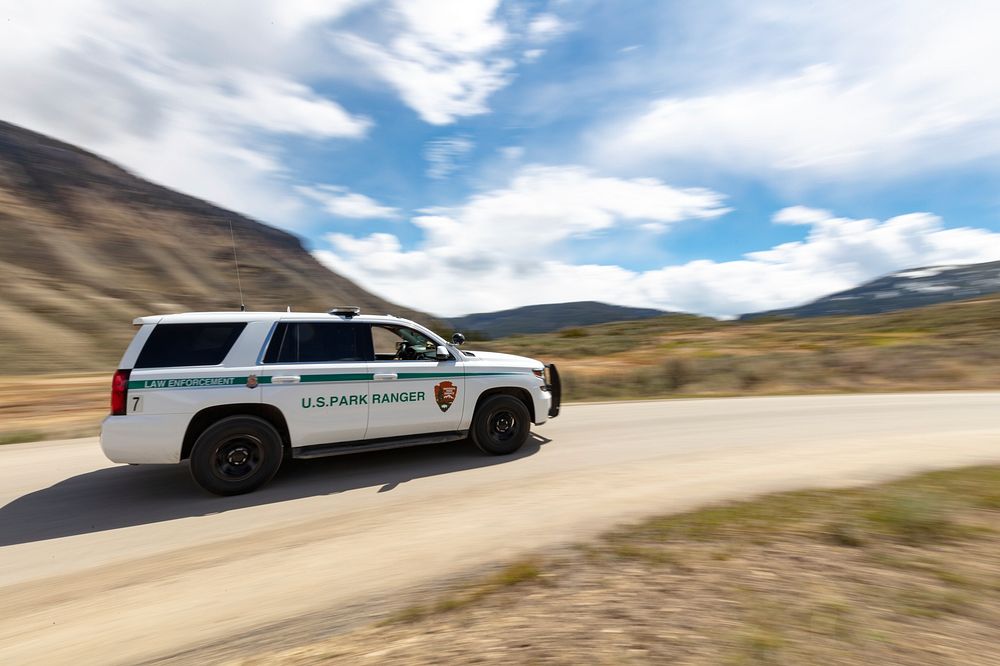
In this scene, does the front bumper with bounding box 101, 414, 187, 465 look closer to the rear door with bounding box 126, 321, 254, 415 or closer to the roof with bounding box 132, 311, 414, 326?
the rear door with bounding box 126, 321, 254, 415

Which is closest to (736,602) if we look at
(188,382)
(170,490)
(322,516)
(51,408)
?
(322,516)

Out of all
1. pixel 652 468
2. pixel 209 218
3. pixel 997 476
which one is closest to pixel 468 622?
pixel 652 468

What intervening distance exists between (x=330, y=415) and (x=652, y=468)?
151 inches

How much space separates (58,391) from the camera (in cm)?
1437

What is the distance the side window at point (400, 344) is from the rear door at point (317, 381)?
1.09 ft

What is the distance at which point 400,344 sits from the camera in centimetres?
668

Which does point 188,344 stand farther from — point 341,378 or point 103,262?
point 103,262

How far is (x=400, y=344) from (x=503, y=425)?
1749 millimetres

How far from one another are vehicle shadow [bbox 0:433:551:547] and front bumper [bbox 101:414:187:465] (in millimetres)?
510

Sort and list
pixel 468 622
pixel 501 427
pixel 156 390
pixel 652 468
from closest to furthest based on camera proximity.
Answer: pixel 468 622 < pixel 156 390 < pixel 652 468 < pixel 501 427

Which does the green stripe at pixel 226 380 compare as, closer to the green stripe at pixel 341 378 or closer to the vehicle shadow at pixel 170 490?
the green stripe at pixel 341 378

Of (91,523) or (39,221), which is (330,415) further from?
(39,221)

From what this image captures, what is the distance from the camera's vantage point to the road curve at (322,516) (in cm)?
318

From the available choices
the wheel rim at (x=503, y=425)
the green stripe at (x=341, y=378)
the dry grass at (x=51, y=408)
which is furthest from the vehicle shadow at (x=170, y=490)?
the dry grass at (x=51, y=408)
